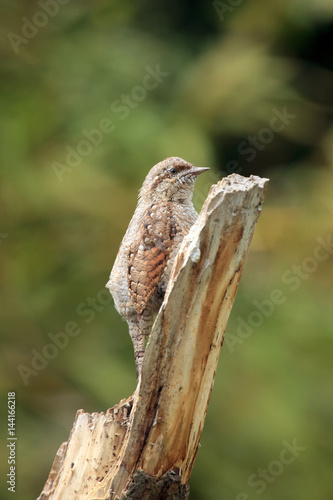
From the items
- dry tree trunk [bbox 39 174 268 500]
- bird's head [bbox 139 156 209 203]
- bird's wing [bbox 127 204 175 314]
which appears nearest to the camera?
dry tree trunk [bbox 39 174 268 500]

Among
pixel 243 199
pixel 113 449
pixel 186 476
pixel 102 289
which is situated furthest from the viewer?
pixel 102 289

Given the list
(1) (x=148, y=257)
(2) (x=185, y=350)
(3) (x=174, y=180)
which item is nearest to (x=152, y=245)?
(1) (x=148, y=257)

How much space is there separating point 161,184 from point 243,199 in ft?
3.77

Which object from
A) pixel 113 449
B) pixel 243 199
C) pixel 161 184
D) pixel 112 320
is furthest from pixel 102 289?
pixel 243 199

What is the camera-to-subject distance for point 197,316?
306 cm

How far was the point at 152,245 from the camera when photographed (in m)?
3.72

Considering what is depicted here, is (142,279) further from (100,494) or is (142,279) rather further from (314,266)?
(314,266)

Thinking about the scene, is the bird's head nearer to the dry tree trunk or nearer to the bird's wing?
the bird's wing

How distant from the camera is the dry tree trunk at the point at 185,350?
2.97m

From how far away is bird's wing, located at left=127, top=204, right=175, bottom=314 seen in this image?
12.0 feet

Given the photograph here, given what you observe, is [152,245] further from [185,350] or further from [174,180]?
[185,350]

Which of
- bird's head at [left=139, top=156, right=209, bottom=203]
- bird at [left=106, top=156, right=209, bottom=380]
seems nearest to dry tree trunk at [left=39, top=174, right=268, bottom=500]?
bird at [left=106, top=156, right=209, bottom=380]

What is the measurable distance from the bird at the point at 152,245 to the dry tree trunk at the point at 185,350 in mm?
609

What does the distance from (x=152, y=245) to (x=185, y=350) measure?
0.85m
